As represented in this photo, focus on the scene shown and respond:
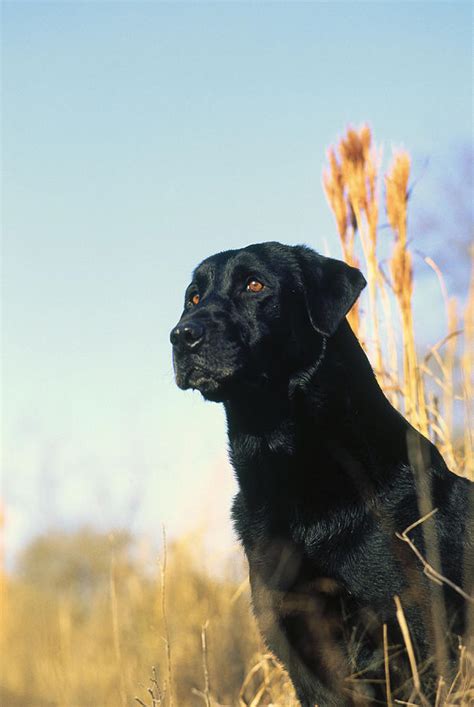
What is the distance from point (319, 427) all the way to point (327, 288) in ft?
1.67

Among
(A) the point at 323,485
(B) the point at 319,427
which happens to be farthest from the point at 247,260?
(A) the point at 323,485

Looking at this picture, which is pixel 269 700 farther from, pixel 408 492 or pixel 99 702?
pixel 99 702

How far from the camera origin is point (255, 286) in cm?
313

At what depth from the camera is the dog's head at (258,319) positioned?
294cm

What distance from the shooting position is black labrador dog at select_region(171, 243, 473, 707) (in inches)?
102

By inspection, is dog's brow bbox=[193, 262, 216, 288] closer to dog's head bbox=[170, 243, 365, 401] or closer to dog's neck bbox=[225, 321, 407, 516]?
dog's head bbox=[170, 243, 365, 401]

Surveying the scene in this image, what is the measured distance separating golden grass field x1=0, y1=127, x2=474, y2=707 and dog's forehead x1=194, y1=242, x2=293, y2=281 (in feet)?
2.23

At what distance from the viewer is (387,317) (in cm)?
396

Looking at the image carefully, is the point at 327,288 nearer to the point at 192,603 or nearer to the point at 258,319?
the point at 258,319

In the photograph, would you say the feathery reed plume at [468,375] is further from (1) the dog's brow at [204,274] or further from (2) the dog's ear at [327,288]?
(1) the dog's brow at [204,274]

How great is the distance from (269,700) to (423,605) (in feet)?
4.73

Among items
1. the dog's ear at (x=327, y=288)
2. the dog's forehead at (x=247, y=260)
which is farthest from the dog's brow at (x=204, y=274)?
the dog's ear at (x=327, y=288)

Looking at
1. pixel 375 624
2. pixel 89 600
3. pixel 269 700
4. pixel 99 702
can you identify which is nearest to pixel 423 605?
pixel 375 624

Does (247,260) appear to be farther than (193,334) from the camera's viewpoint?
Yes
